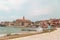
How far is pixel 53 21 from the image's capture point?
112m
